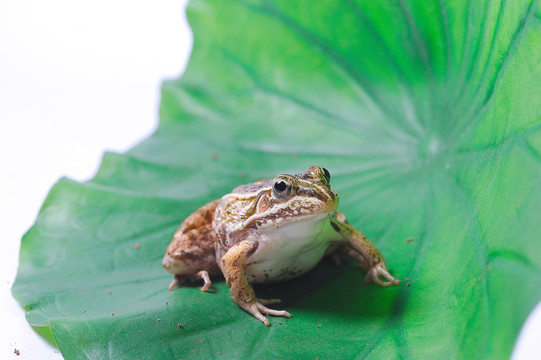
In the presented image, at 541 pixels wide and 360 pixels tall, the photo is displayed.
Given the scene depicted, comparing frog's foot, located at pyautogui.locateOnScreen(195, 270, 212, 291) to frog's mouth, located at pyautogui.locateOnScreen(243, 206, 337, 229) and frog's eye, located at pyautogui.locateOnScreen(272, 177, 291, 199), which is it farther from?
frog's eye, located at pyautogui.locateOnScreen(272, 177, 291, 199)

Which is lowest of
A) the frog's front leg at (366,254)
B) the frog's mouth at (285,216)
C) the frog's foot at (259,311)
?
the frog's foot at (259,311)

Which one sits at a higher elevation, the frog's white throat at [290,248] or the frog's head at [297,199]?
the frog's head at [297,199]

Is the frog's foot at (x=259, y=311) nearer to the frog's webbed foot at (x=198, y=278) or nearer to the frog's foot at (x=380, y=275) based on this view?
the frog's webbed foot at (x=198, y=278)

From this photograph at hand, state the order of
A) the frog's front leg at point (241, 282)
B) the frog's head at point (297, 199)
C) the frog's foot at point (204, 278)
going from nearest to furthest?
the frog's head at point (297, 199), the frog's front leg at point (241, 282), the frog's foot at point (204, 278)

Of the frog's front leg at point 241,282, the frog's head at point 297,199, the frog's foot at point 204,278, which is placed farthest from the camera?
the frog's foot at point 204,278

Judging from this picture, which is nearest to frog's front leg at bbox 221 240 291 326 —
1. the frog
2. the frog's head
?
the frog

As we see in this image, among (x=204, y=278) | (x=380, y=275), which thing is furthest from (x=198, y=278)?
(x=380, y=275)

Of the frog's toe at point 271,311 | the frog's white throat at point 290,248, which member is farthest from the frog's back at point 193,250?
the frog's toe at point 271,311

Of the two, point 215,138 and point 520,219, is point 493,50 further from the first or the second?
point 215,138
